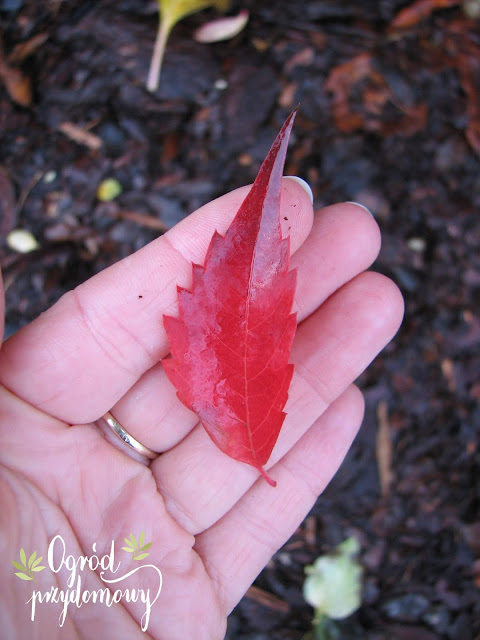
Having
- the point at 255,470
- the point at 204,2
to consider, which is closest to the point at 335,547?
the point at 255,470

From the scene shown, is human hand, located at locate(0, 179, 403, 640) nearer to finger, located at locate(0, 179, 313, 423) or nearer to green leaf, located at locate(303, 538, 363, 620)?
finger, located at locate(0, 179, 313, 423)

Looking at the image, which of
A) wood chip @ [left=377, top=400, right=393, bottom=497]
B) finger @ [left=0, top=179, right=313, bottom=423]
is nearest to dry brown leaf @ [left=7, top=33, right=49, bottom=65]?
finger @ [left=0, top=179, right=313, bottom=423]

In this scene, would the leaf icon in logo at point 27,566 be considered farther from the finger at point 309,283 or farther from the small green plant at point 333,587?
the small green plant at point 333,587

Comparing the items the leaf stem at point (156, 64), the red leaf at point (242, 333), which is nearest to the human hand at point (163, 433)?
the red leaf at point (242, 333)

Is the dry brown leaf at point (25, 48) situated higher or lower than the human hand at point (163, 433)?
higher

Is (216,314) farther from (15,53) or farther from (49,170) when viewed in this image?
(15,53)

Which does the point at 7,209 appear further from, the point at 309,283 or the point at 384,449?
the point at 384,449
